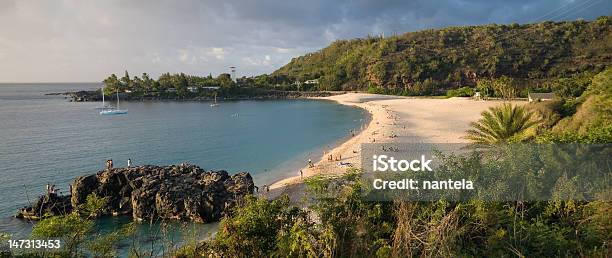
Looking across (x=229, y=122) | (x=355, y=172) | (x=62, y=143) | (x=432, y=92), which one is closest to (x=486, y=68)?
(x=432, y=92)

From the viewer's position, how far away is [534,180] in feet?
25.7

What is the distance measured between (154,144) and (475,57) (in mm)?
89445

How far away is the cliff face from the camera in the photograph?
20469 millimetres

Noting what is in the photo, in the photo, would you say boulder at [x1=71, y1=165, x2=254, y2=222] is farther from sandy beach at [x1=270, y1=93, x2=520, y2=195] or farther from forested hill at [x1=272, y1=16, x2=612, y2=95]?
forested hill at [x1=272, y1=16, x2=612, y2=95]

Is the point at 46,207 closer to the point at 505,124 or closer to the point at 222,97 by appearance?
the point at 505,124

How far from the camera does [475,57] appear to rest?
108 m

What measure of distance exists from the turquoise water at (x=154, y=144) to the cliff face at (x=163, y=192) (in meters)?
3.69

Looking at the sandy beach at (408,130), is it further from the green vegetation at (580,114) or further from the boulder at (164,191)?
the green vegetation at (580,114)

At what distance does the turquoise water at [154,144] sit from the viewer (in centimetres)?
2981

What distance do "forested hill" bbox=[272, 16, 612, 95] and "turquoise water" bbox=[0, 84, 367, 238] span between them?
4252 cm

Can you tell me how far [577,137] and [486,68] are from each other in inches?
3994

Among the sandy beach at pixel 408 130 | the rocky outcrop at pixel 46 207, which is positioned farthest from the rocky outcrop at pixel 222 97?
the rocky outcrop at pixel 46 207

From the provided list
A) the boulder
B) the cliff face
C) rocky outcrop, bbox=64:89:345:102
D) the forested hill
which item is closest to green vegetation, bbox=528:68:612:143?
Result: the boulder

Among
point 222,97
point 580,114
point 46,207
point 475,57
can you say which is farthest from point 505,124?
point 222,97
